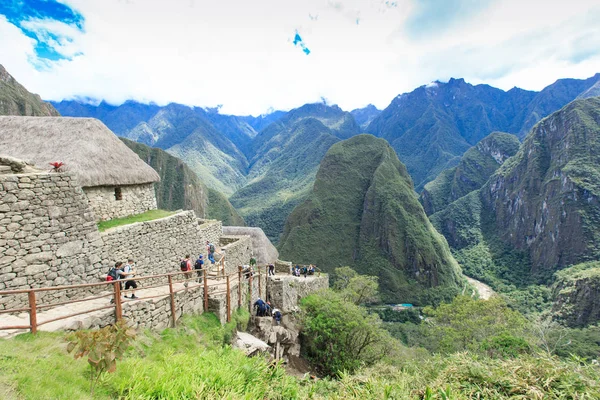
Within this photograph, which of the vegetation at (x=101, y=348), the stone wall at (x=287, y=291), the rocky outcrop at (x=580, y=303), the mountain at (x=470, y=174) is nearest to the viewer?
the vegetation at (x=101, y=348)

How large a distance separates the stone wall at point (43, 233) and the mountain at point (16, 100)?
2836 inches

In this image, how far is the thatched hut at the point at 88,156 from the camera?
41.3 ft

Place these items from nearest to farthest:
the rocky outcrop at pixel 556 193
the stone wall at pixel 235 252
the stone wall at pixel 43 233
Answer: the stone wall at pixel 43 233 → the stone wall at pixel 235 252 → the rocky outcrop at pixel 556 193

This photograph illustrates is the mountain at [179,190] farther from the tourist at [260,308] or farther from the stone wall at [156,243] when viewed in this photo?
the tourist at [260,308]

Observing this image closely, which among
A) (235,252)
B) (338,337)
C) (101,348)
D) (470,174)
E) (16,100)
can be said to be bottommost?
(338,337)

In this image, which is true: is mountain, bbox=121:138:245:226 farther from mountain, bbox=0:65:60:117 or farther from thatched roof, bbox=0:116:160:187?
thatched roof, bbox=0:116:160:187

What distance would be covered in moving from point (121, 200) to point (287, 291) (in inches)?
422

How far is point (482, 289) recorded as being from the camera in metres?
92.9

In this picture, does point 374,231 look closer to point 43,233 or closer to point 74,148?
point 74,148

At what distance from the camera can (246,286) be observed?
14.9 metres

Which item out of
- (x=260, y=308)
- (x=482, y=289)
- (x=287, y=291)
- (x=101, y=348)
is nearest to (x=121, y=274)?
(x=101, y=348)

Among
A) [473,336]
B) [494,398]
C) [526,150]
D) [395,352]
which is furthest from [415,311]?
[526,150]

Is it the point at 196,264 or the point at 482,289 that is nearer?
the point at 196,264

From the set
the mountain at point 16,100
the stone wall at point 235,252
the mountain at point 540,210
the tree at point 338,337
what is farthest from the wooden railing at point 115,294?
the mountain at point 540,210
